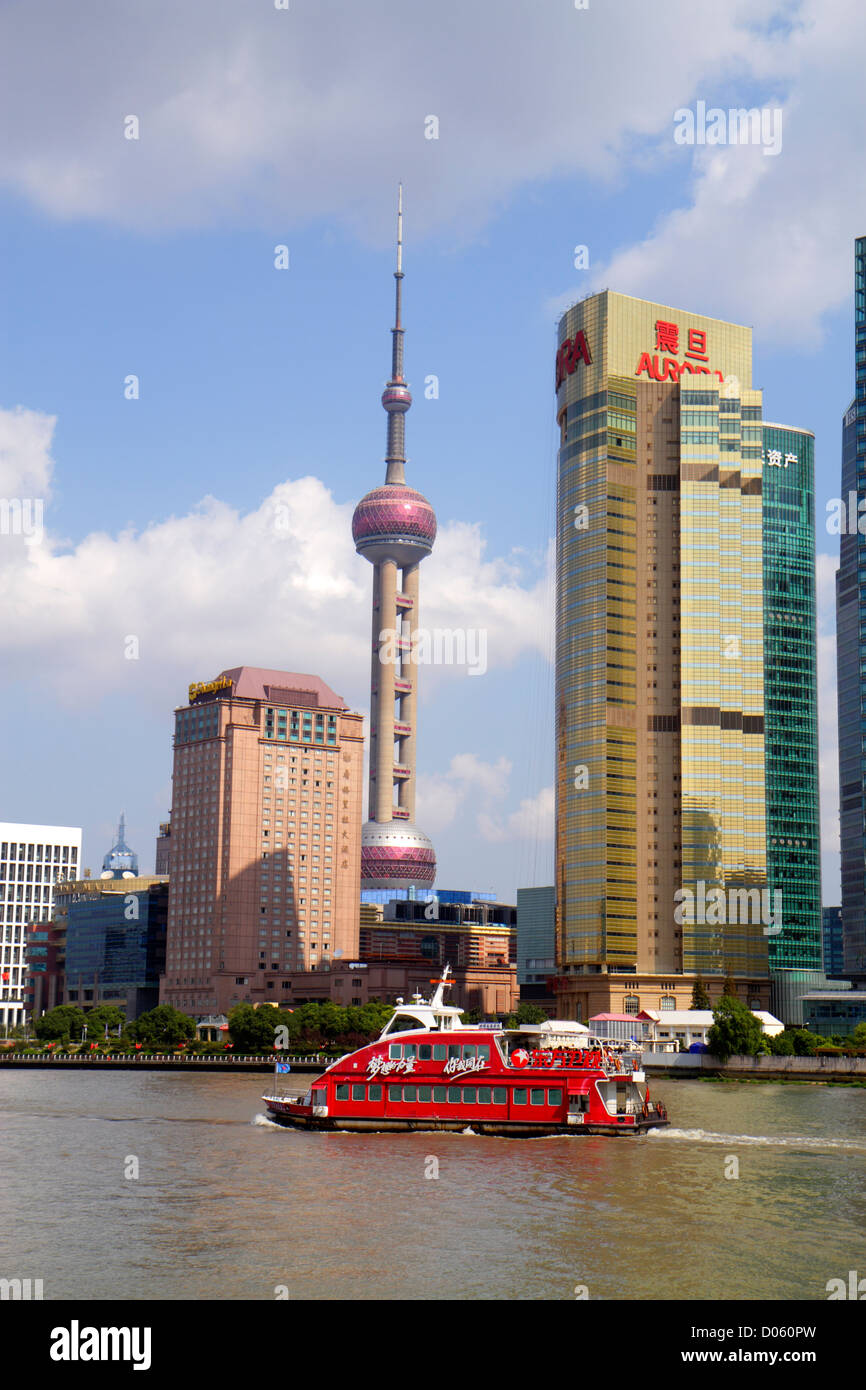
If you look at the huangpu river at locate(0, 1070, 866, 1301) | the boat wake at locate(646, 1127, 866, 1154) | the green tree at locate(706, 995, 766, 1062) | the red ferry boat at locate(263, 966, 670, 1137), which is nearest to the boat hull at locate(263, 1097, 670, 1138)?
the red ferry boat at locate(263, 966, 670, 1137)

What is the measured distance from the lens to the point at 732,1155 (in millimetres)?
83062

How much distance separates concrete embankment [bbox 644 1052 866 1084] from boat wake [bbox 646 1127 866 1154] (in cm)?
9220

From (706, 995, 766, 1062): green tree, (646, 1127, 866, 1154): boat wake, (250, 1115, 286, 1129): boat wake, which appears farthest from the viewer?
(706, 995, 766, 1062): green tree

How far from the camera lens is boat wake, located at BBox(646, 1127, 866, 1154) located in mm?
89375

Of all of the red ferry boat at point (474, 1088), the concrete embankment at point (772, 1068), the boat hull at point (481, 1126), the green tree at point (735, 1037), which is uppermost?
the red ferry boat at point (474, 1088)

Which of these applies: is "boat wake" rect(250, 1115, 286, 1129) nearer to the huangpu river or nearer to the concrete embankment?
the huangpu river

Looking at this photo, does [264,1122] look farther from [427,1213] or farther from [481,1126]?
[427,1213]

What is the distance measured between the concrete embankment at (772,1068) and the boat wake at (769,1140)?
92202 mm

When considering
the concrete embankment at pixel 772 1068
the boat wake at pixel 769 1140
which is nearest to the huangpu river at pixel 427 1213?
the boat wake at pixel 769 1140

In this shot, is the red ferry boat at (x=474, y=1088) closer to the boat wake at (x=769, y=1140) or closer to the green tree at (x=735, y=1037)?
the boat wake at (x=769, y=1140)

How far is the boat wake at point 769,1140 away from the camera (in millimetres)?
89375

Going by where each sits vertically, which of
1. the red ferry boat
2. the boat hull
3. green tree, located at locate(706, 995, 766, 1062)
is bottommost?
green tree, located at locate(706, 995, 766, 1062)
